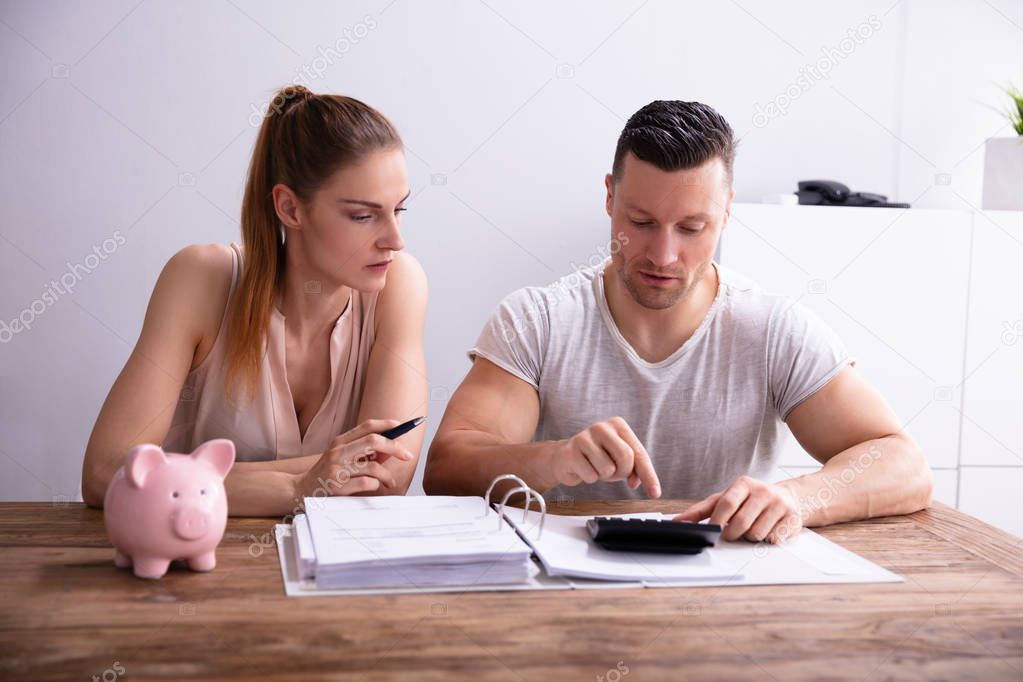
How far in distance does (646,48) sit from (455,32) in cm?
59

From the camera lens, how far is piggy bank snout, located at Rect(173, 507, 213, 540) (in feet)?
3.42

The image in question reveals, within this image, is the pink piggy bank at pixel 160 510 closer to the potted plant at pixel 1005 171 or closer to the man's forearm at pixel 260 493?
the man's forearm at pixel 260 493

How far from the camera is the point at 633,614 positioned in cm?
101

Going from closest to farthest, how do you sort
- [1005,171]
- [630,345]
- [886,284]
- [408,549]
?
[408,549] < [630,345] < [886,284] < [1005,171]

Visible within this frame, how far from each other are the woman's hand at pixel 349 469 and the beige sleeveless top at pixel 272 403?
326 mm

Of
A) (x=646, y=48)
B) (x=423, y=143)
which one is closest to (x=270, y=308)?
(x=423, y=143)

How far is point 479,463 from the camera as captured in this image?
1.52 m

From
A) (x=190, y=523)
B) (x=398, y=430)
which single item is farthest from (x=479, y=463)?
(x=190, y=523)

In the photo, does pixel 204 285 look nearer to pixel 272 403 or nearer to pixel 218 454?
pixel 272 403

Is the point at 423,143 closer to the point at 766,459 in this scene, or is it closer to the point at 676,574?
the point at 766,459

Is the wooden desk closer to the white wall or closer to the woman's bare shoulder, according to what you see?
the woman's bare shoulder

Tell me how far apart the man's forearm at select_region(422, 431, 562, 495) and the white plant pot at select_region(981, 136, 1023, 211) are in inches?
83.4

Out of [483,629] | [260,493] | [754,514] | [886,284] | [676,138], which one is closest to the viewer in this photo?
[483,629]

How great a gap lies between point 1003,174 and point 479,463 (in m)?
2.24
